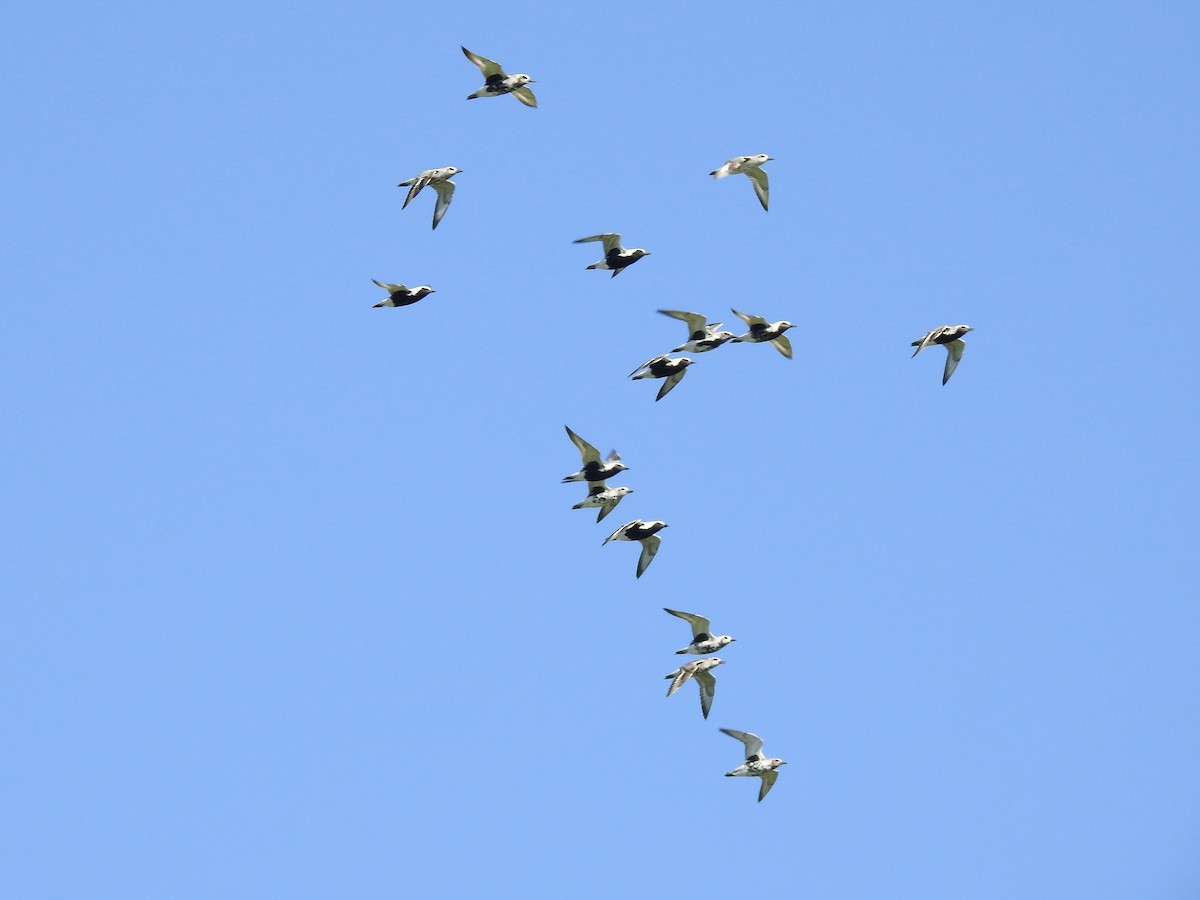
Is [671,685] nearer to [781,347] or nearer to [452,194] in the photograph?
[781,347]

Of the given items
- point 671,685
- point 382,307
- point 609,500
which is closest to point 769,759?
point 671,685

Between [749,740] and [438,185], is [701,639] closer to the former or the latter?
[749,740]

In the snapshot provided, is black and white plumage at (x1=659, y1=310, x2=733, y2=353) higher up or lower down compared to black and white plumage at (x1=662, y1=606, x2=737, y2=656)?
higher up

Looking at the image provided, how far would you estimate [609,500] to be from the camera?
2571 inches

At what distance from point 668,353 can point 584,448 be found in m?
4.42

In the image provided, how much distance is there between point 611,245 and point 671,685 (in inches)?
566

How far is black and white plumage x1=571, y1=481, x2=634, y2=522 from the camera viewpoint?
6494cm

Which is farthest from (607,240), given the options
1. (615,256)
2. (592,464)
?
(592,464)

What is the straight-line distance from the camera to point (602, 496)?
65062 mm

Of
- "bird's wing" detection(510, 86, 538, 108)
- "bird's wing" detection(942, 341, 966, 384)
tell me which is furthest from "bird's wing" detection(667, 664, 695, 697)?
"bird's wing" detection(510, 86, 538, 108)

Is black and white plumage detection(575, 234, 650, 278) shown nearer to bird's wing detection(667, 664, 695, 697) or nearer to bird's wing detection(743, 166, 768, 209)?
bird's wing detection(743, 166, 768, 209)

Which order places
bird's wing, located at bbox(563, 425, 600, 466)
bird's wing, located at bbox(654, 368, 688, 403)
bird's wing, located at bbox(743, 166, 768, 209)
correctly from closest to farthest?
bird's wing, located at bbox(563, 425, 600, 466) < bird's wing, located at bbox(654, 368, 688, 403) < bird's wing, located at bbox(743, 166, 768, 209)

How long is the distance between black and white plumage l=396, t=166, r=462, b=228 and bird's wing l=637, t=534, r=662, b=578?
497 inches

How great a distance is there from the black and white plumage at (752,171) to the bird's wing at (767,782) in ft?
63.7
